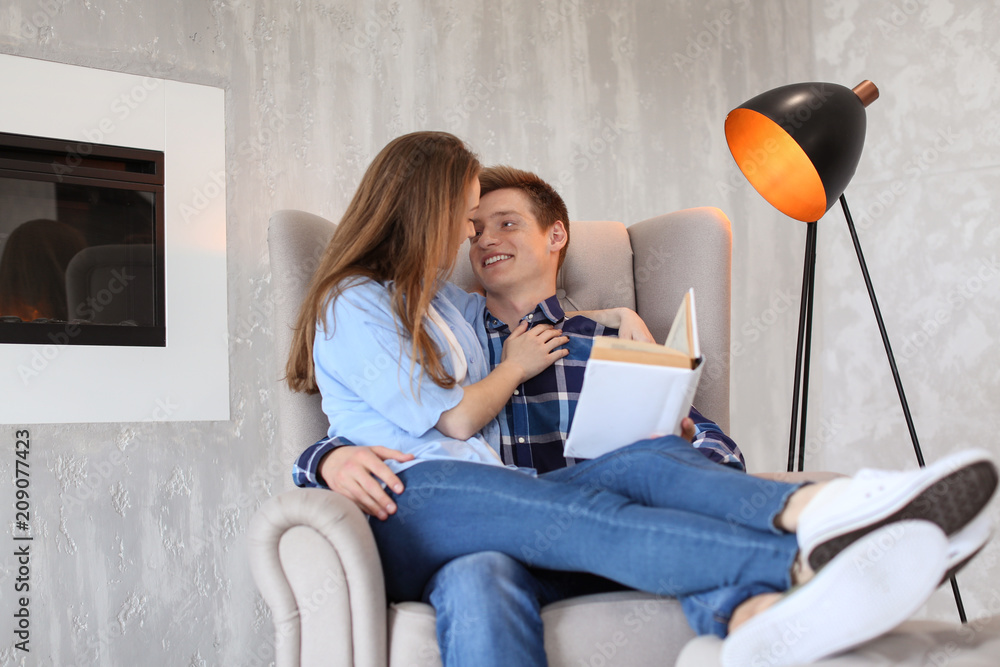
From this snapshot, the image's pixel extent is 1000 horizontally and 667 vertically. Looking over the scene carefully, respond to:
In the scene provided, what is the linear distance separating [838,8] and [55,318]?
286cm

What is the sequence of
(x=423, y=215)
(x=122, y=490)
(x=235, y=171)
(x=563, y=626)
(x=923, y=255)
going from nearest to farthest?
(x=563, y=626)
(x=423, y=215)
(x=122, y=490)
(x=235, y=171)
(x=923, y=255)

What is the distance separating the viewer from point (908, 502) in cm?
82

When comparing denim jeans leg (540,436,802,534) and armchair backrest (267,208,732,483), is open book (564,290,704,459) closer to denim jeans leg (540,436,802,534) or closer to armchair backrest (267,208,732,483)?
denim jeans leg (540,436,802,534)

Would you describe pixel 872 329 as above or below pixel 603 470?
above

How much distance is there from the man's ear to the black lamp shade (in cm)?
44

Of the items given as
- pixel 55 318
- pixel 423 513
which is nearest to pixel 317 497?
pixel 423 513

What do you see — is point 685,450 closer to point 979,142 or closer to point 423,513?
point 423,513

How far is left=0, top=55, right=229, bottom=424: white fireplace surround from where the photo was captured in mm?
2143

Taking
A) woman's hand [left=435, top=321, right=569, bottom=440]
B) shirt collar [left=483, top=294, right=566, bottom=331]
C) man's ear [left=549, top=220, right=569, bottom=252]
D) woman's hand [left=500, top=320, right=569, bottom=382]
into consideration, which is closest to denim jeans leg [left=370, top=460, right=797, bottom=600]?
woman's hand [left=435, top=321, right=569, bottom=440]

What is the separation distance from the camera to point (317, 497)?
3.60 feet

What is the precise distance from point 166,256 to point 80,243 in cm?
25

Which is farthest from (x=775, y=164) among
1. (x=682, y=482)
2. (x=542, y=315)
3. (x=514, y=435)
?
(x=682, y=482)

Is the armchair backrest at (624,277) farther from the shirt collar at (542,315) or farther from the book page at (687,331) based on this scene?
the book page at (687,331)

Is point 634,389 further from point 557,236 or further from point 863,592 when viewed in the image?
point 557,236
